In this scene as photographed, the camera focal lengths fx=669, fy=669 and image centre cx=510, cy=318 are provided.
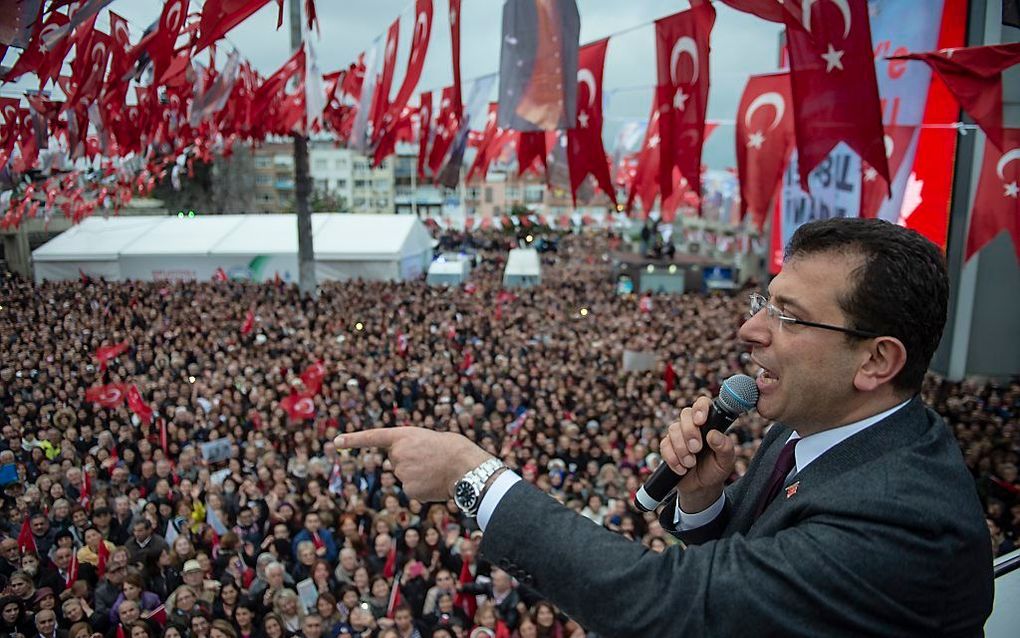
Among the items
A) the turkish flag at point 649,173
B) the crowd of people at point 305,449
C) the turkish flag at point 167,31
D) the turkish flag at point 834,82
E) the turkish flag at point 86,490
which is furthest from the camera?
the turkish flag at point 649,173

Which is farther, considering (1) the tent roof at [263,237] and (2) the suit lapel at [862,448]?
(1) the tent roof at [263,237]

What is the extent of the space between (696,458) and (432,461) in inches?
27.8

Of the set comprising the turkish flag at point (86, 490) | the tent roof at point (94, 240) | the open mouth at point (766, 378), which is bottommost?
the turkish flag at point (86, 490)

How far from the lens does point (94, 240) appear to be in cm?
2495

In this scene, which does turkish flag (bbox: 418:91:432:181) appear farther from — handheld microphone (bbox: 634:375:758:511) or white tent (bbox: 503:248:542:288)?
white tent (bbox: 503:248:542:288)

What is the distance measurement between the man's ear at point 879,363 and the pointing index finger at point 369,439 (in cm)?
89

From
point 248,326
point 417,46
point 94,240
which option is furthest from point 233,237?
point 417,46

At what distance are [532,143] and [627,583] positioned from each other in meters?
8.26

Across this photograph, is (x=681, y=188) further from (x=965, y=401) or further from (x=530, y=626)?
(x=530, y=626)

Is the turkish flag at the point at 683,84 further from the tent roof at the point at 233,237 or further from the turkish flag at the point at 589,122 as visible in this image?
the tent roof at the point at 233,237

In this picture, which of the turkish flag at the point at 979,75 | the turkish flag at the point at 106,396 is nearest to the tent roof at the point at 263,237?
the turkish flag at the point at 106,396

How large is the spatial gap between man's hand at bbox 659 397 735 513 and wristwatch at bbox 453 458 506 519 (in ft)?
1.55

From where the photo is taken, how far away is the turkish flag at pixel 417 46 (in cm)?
641

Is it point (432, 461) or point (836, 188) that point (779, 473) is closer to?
point (432, 461)
